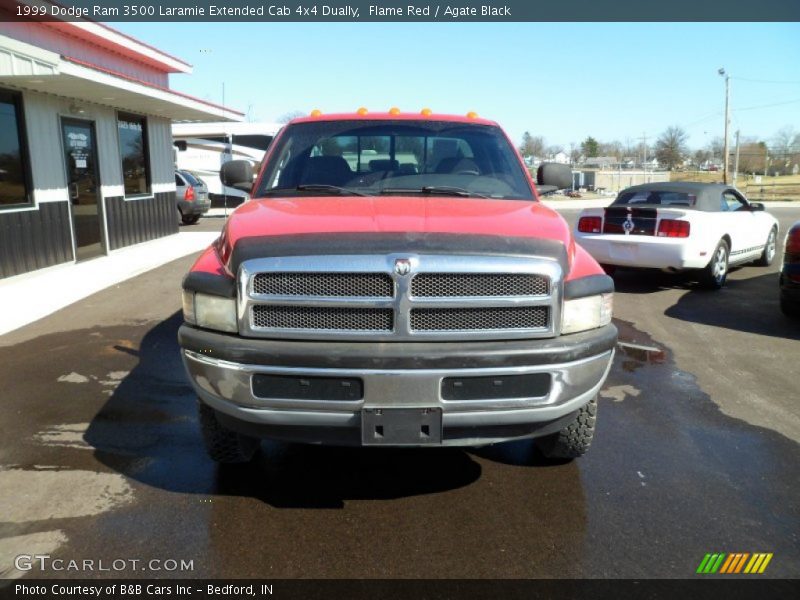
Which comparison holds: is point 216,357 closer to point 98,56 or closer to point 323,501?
point 323,501

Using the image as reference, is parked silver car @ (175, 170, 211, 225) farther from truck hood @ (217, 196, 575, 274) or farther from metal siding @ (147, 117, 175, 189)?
truck hood @ (217, 196, 575, 274)

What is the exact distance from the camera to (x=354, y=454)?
4.05 meters

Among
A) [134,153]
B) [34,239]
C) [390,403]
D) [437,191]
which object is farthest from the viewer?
[134,153]

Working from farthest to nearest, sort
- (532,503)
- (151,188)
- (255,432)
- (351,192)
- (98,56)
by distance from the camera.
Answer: (151,188) < (98,56) < (351,192) < (532,503) < (255,432)

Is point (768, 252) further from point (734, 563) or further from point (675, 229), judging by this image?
point (734, 563)

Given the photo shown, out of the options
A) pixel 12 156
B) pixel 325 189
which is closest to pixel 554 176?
pixel 325 189

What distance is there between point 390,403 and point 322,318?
19.5 inches

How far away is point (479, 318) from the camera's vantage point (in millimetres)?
2986

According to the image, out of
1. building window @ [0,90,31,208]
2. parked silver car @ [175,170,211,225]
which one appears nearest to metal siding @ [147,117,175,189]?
parked silver car @ [175,170,211,225]

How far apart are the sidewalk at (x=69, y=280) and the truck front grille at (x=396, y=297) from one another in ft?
17.8

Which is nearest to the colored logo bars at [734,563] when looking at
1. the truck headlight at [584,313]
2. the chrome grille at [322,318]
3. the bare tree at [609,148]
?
the truck headlight at [584,313]

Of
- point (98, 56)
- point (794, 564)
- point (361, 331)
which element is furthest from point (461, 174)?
point (98, 56)

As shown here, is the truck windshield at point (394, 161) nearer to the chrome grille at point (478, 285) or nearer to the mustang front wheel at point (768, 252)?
the chrome grille at point (478, 285)

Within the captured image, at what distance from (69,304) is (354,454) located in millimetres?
5937
